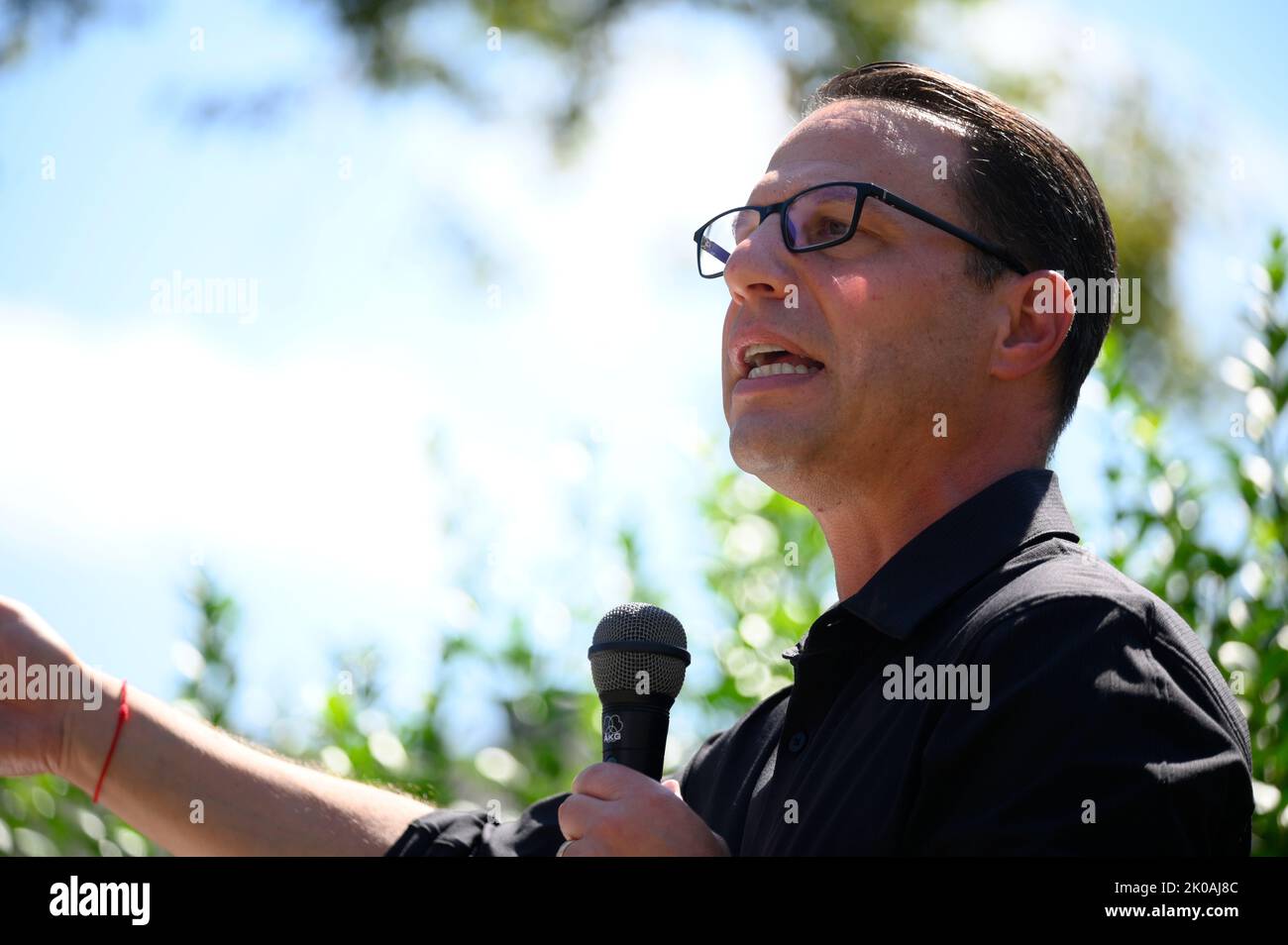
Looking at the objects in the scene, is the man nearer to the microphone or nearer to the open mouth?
the open mouth

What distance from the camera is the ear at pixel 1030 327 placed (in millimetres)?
2641

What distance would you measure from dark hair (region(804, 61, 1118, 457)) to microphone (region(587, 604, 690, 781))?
2.93ft

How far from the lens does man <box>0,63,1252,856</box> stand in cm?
195

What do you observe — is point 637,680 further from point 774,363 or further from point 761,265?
point 761,265

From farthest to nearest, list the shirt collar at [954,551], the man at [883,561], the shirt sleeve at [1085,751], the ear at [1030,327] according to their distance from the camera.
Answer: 1. the ear at [1030,327]
2. the shirt collar at [954,551]
3. the man at [883,561]
4. the shirt sleeve at [1085,751]

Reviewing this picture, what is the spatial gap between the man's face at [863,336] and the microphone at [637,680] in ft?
1.28

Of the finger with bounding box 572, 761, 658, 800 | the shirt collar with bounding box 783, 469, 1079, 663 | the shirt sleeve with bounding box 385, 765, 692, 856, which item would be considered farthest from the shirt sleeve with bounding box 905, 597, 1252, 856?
the shirt sleeve with bounding box 385, 765, 692, 856

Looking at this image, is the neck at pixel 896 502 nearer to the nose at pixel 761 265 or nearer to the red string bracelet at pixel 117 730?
Answer: the nose at pixel 761 265

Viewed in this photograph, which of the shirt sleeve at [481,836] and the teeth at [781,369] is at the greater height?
the teeth at [781,369]

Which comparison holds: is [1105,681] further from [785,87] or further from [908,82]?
[785,87]

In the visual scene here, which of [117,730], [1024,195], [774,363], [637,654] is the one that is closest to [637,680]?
[637,654]

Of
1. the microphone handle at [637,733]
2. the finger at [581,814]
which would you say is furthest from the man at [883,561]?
the microphone handle at [637,733]

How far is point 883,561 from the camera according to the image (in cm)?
261

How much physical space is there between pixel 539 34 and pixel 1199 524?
5.06 m
